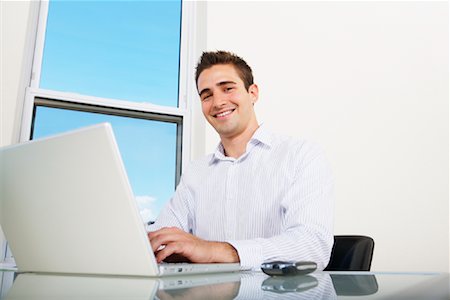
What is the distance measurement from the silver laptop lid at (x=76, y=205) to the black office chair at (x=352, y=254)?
0.83 m

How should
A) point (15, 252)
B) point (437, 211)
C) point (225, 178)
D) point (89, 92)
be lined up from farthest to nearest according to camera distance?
point (437, 211) → point (89, 92) → point (225, 178) → point (15, 252)

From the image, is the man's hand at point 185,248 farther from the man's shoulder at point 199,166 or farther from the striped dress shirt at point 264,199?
the man's shoulder at point 199,166

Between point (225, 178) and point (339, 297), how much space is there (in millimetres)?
1234

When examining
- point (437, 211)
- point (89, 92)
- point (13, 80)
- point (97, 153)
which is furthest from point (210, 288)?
point (437, 211)

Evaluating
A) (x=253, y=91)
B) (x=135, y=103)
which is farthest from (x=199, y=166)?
(x=135, y=103)

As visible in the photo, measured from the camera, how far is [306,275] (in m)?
0.74

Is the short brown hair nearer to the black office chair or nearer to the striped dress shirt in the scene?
the striped dress shirt

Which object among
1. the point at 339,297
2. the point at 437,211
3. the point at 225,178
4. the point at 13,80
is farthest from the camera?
the point at 437,211

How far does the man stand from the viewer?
1031 mm

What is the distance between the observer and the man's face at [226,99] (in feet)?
5.82

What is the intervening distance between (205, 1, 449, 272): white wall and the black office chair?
1279mm

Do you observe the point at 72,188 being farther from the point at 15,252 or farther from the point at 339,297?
the point at 339,297

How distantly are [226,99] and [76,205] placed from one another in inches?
45.7

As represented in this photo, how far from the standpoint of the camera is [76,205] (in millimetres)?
700
